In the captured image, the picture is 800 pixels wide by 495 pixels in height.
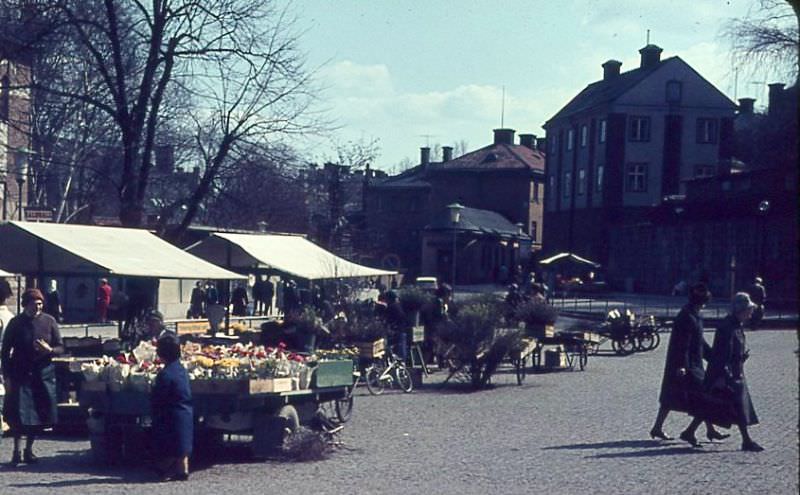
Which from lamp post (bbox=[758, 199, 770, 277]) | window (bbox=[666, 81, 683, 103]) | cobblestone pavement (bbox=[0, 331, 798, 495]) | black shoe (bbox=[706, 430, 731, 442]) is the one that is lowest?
cobblestone pavement (bbox=[0, 331, 798, 495])

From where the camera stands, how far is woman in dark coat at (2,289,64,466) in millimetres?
11594

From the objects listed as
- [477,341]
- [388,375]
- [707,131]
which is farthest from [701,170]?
[388,375]

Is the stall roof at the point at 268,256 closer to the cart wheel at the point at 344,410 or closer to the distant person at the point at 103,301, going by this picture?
the cart wheel at the point at 344,410

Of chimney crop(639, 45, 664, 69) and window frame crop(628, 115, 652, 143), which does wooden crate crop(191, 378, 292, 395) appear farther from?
chimney crop(639, 45, 664, 69)

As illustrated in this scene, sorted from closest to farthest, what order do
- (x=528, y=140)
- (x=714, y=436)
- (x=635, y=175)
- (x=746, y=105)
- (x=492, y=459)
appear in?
(x=492, y=459) → (x=714, y=436) → (x=635, y=175) → (x=746, y=105) → (x=528, y=140)

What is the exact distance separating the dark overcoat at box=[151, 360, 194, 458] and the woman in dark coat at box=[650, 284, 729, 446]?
17.6ft

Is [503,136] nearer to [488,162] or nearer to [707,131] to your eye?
[488,162]

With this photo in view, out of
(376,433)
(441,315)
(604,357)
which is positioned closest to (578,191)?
(604,357)

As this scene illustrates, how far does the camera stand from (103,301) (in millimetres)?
37562

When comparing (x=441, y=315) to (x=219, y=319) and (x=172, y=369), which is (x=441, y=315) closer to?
(x=219, y=319)

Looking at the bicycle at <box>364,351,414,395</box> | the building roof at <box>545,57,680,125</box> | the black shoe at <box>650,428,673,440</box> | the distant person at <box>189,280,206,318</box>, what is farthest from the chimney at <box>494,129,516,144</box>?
the black shoe at <box>650,428,673,440</box>

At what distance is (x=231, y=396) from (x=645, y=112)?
61293 millimetres

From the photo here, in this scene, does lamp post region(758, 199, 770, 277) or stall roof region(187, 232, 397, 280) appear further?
lamp post region(758, 199, 770, 277)

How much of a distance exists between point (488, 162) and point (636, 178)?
68.6 ft
